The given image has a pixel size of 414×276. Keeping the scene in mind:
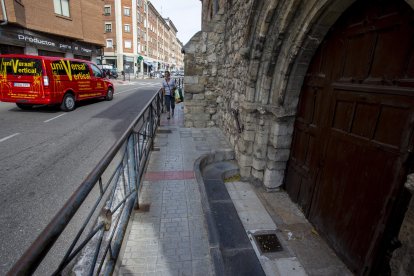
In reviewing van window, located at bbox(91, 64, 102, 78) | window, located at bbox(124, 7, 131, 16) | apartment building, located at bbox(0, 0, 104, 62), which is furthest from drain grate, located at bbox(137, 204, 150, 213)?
window, located at bbox(124, 7, 131, 16)

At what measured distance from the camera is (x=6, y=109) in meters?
9.74

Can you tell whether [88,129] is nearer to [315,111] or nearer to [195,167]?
[195,167]

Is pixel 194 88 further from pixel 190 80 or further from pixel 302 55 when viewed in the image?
pixel 302 55

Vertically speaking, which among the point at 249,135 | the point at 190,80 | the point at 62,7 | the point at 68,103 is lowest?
the point at 68,103

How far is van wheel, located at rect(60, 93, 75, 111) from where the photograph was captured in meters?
9.67

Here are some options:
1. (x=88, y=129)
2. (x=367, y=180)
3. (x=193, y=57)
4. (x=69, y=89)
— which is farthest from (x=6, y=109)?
(x=367, y=180)

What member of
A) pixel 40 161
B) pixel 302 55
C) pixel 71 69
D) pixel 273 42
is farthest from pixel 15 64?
pixel 302 55

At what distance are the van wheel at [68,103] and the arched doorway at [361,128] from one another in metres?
9.90

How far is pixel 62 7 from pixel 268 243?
2279 centimetres

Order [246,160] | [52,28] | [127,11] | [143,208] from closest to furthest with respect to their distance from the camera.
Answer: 1. [143,208]
2. [246,160]
3. [52,28]
4. [127,11]

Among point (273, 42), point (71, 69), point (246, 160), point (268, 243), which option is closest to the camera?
point (268, 243)

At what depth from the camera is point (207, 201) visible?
3424mm

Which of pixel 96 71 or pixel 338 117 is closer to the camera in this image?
pixel 338 117

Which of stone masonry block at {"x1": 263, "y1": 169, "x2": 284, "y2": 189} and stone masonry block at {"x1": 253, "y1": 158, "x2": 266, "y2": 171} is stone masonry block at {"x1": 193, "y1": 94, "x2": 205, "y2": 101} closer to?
stone masonry block at {"x1": 253, "y1": 158, "x2": 266, "y2": 171}
